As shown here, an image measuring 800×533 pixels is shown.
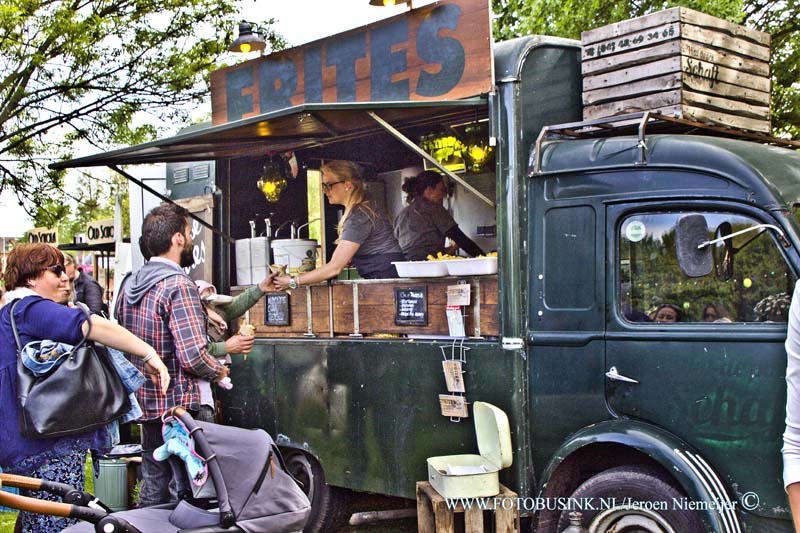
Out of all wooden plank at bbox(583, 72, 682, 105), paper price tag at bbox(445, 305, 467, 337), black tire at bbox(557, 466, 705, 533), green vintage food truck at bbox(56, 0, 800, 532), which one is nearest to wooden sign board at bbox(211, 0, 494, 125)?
green vintage food truck at bbox(56, 0, 800, 532)

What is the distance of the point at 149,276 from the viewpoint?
4.74m

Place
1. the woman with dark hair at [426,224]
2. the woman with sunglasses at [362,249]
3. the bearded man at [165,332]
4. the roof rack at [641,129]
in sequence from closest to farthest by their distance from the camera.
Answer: the bearded man at [165,332], the roof rack at [641,129], the woman with sunglasses at [362,249], the woman with dark hair at [426,224]

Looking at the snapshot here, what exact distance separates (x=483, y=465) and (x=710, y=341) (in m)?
1.54

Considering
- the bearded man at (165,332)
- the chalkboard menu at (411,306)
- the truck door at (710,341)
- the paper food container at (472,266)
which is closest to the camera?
the truck door at (710,341)

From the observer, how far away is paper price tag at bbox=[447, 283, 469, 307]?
5.35m

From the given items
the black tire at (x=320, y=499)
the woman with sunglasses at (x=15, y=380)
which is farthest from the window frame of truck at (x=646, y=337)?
the woman with sunglasses at (x=15, y=380)

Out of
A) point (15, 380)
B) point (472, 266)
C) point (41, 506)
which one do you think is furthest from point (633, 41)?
point (41, 506)

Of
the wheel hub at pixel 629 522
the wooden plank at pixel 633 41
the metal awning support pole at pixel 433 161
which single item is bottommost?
the wheel hub at pixel 629 522

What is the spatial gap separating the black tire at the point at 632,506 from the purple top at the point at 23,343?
2702 mm

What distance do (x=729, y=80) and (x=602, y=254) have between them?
1615 mm

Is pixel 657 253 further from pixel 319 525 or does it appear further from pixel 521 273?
pixel 319 525

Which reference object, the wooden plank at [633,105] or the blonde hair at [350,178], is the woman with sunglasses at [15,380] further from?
the wooden plank at [633,105]

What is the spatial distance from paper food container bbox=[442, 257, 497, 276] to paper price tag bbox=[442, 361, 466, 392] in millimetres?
563

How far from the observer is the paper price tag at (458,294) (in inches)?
211
